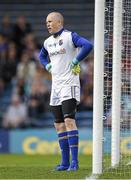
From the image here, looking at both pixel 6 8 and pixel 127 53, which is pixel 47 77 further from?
pixel 127 53

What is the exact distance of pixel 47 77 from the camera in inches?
880

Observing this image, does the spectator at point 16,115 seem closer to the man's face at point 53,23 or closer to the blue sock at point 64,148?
the blue sock at point 64,148

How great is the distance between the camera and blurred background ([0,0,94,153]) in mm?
21031

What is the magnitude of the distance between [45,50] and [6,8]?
14.6 meters

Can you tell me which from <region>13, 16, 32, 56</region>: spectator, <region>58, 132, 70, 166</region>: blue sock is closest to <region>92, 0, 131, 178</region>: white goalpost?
<region>58, 132, 70, 166</region>: blue sock

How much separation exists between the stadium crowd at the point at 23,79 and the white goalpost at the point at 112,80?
8894 mm

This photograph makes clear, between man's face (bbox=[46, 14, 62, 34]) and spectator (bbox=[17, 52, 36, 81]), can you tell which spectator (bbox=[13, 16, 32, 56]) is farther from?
man's face (bbox=[46, 14, 62, 34])

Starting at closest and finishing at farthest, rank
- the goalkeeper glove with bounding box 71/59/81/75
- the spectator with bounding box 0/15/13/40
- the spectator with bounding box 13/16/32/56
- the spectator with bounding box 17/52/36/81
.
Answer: the goalkeeper glove with bounding box 71/59/81/75
the spectator with bounding box 17/52/36/81
the spectator with bounding box 13/16/32/56
the spectator with bounding box 0/15/13/40

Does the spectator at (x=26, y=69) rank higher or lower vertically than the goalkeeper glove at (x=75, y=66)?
lower

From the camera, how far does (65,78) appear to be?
11031mm

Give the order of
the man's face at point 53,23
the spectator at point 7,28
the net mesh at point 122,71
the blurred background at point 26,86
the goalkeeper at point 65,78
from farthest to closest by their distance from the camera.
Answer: the spectator at point 7,28 < the blurred background at point 26,86 < the net mesh at point 122,71 < the man's face at point 53,23 < the goalkeeper at point 65,78

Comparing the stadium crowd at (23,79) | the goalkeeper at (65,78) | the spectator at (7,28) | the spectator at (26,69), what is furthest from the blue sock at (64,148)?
the spectator at (7,28)

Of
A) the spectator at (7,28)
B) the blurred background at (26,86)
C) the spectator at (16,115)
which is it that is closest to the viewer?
the blurred background at (26,86)

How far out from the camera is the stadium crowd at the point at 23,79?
70.7 ft
